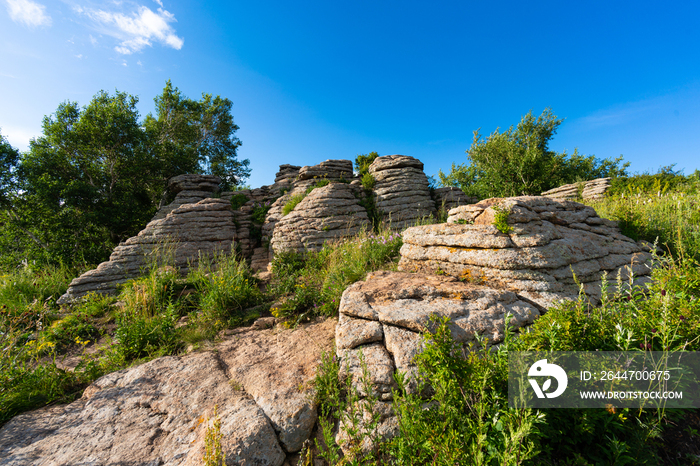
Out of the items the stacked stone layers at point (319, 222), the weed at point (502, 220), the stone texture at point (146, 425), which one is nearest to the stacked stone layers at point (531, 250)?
the weed at point (502, 220)

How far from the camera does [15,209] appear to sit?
45.5 feet

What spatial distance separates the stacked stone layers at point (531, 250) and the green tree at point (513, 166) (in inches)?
495

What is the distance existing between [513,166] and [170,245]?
67.7ft

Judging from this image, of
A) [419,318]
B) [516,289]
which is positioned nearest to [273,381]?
[419,318]

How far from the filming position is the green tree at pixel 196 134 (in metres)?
20.7

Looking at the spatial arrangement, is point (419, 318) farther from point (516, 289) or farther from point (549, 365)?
point (516, 289)

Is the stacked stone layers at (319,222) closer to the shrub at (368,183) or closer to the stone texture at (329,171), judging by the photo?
the shrub at (368,183)

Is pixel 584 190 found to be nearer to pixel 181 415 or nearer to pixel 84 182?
pixel 181 415

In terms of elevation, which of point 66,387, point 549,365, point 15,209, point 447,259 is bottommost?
point 66,387

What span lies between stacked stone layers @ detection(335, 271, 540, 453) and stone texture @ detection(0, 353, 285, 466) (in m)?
1.03

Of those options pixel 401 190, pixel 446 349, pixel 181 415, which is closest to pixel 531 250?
pixel 446 349

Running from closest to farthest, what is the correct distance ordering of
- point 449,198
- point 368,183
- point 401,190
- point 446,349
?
point 446,349
point 401,190
point 368,183
point 449,198

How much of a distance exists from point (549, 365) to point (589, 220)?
19.8 ft

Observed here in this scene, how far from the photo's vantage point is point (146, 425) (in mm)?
2912
